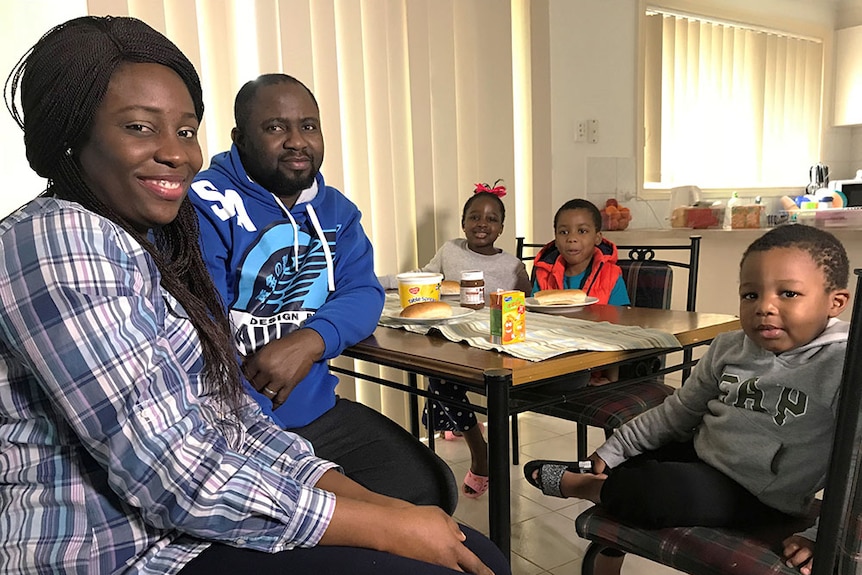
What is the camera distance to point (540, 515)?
7.62 feet

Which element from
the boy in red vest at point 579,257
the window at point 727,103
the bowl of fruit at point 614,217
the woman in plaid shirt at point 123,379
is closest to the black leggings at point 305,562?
the woman in plaid shirt at point 123,379

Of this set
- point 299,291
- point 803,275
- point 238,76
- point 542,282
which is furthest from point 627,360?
point 238,76

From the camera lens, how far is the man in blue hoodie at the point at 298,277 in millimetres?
1398

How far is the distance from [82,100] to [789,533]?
1208 millimetres

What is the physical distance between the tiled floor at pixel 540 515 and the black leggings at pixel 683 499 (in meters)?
0.87

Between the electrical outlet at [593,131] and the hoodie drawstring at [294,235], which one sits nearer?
the hoodie drawstring at [294,235]

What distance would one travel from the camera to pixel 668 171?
4.25 m

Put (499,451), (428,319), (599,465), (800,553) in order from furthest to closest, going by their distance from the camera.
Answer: (428,319) < (599,465) < (499,451) < (800,553)

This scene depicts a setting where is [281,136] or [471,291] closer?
[281,136]

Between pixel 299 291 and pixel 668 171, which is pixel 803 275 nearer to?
pixel 299 291

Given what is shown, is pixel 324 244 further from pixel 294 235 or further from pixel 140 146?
pixel 140 146

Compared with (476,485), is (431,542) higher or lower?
higher

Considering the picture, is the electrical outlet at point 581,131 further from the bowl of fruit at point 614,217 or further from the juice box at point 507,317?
the juice box at point 507,317

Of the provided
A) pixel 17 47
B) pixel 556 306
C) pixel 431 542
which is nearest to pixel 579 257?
pixel 556 306
